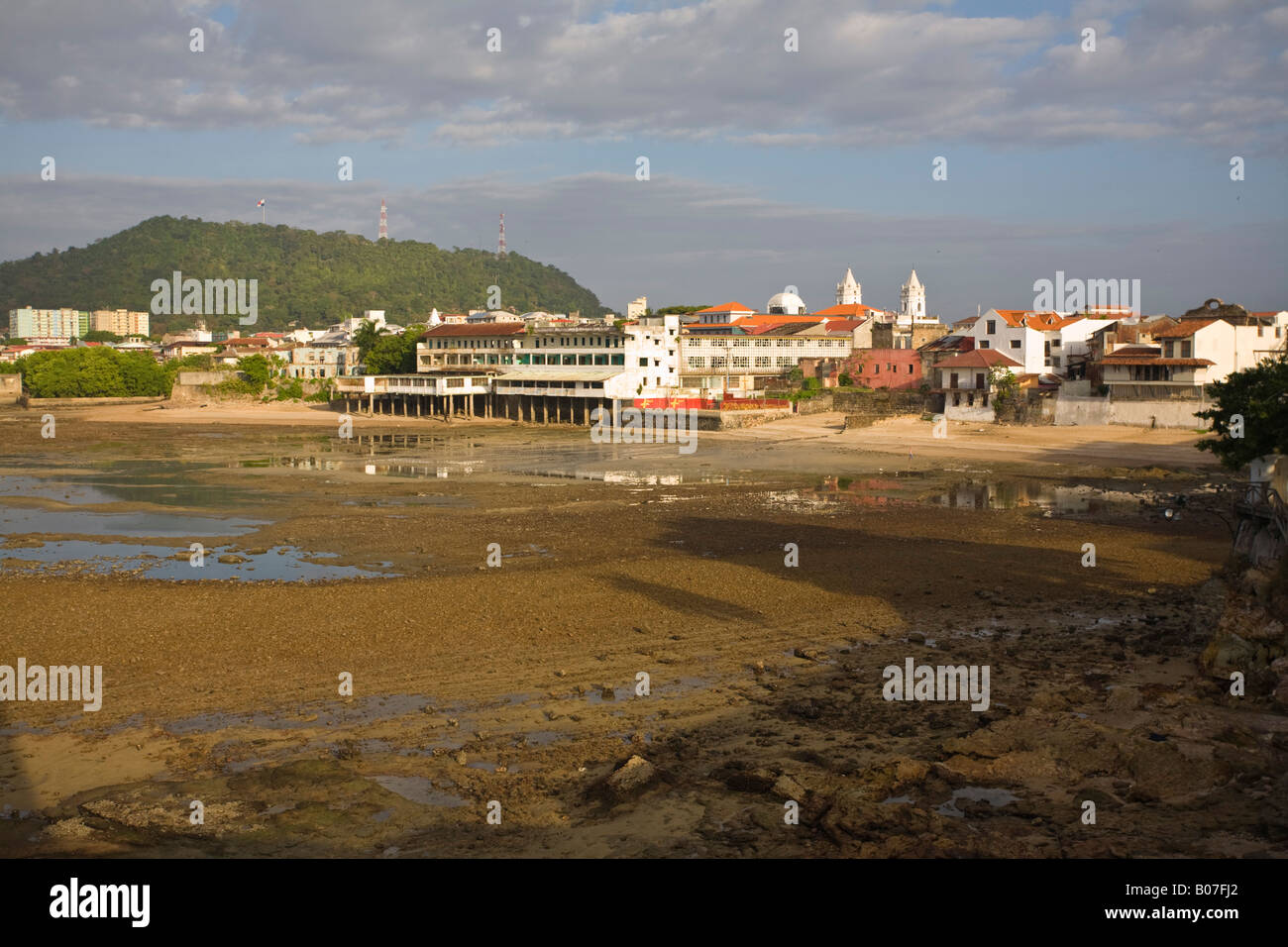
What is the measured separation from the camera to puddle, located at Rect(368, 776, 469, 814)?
36.8ft

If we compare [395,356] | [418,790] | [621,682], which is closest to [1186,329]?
[621,682]

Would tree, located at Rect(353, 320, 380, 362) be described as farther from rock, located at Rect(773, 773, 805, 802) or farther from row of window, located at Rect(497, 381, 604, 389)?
rock, located at Rect(773, 773, 805, 802)

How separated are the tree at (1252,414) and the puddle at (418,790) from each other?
20183 millimetres

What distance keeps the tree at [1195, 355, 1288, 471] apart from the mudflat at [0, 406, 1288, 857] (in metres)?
2.99

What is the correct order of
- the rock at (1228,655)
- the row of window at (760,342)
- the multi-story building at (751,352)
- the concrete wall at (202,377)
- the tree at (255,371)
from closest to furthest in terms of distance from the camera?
the rock at (1228,655) → the multi-story building at (751,352) → the row of window at (760,342) → the concrete wall at (202,377) → the tree at (255,371)

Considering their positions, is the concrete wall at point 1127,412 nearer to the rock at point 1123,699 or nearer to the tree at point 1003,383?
the tree at point 1003,383

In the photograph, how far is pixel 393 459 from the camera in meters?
52.2

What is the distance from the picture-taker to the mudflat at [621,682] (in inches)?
411

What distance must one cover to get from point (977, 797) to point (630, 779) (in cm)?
370

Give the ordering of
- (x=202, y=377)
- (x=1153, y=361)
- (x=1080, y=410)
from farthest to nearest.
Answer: (x=202, y=377), (x=1080, y=410), (x=1153, y=361)

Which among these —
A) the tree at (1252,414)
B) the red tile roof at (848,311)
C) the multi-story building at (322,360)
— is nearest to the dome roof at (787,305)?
the red tile roof at (848,311)

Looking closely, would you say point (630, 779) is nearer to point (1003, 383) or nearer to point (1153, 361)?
point (1153, 361)

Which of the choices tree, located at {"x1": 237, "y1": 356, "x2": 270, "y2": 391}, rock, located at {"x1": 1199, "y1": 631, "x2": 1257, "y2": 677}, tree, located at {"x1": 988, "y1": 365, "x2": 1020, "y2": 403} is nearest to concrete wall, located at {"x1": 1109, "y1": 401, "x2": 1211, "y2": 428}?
tree, located at {"x1": 988, "y1": 365, "x2": 1020, "y2": 403}

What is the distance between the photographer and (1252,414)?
2495 centimetres
